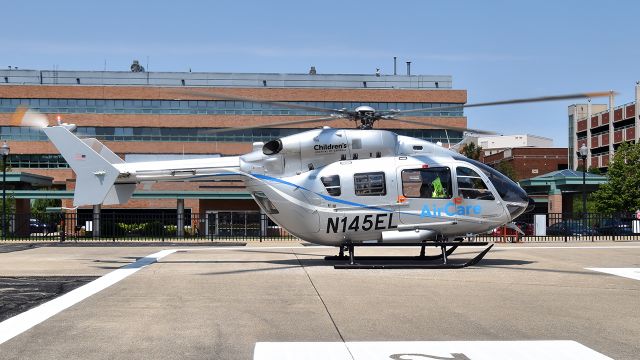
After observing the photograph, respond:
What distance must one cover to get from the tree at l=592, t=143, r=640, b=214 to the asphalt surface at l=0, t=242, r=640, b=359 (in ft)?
133

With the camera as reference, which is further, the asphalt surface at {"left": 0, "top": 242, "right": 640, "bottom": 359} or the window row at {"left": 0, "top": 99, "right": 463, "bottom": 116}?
the window row at {"left": 0, "top": 99, "right": 463, "bottom": 116}

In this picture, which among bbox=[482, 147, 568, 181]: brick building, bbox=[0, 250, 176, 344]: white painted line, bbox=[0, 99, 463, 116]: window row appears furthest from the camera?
bbox=[482, 147, 568, 181]: brick building

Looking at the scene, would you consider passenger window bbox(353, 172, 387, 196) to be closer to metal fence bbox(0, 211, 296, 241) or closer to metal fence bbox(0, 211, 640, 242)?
metal fence bbox(0, 211, 640, 242)

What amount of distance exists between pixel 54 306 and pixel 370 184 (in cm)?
840

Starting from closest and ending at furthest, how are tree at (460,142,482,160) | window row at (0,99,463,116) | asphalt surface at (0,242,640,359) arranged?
asphalt surface at (0,242,640,359)
window row at (0,99,463,116)
tree at (460,142,482,160)

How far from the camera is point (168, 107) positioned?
203 feet

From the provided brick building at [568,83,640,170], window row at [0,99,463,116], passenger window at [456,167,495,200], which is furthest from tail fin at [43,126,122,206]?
brick building at [568,83,640,170]

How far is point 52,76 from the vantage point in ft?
214

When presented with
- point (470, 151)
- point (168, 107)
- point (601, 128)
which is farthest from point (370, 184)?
point (601, 128)

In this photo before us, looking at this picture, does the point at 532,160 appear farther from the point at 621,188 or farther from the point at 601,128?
the point at 621,188

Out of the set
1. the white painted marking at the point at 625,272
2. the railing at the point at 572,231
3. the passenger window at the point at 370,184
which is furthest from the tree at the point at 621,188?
the passenger window at the point at 370,184

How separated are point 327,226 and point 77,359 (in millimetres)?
10420

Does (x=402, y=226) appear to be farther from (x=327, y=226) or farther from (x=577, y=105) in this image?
(x=577, y=105)

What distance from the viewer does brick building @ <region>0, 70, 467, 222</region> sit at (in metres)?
60.9
